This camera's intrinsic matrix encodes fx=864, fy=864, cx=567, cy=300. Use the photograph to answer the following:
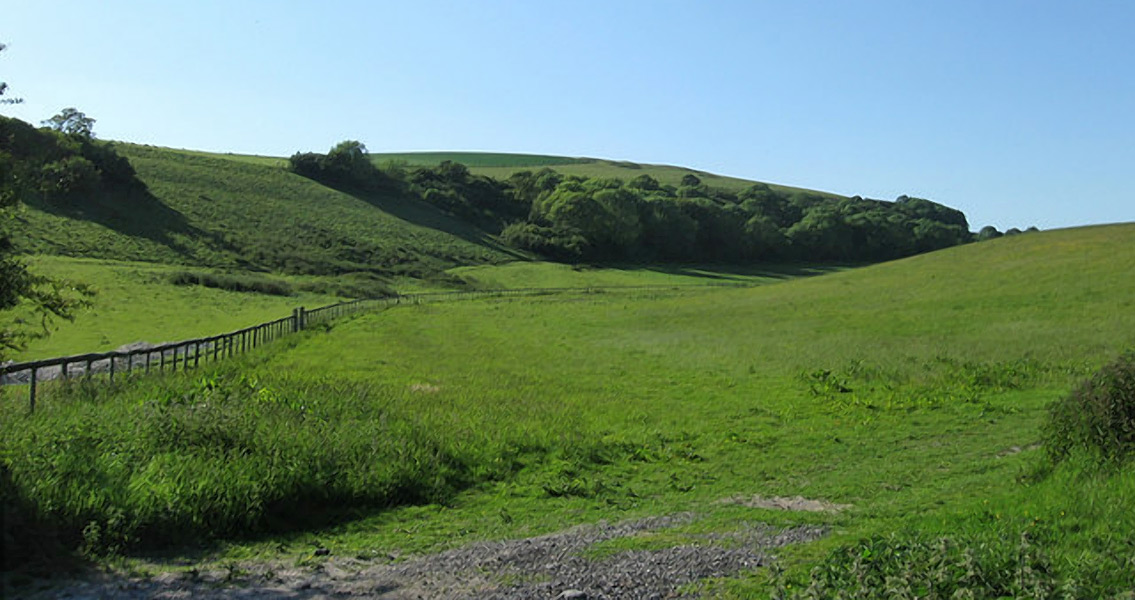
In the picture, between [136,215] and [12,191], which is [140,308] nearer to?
[12,191]

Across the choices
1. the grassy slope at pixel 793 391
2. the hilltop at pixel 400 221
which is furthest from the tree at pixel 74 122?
the grassy slope at pixel 793 391

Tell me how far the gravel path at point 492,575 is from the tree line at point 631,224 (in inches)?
4399

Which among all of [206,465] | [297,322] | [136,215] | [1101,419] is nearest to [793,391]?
[1101,419]

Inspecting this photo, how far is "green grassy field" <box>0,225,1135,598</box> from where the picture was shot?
9.27 m

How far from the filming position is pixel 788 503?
11.9m

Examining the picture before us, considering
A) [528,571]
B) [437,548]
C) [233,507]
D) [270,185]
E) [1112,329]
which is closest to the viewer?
[528,571]

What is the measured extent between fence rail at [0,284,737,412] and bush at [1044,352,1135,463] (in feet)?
50.3

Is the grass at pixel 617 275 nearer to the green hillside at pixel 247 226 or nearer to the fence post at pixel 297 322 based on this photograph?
the green hillside at pixel 247 226

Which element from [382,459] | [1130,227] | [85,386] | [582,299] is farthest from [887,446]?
[582,299]

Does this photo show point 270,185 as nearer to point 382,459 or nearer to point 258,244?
point 258,244

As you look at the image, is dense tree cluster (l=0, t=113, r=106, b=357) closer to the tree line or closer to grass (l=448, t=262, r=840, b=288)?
grass (l=448, t=262, r=840, b=288)

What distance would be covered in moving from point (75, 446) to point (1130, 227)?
208 ft

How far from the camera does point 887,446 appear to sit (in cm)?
1630

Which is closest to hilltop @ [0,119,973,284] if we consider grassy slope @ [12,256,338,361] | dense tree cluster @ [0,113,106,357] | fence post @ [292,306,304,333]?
grassy slope @ [12,256,338,361]
